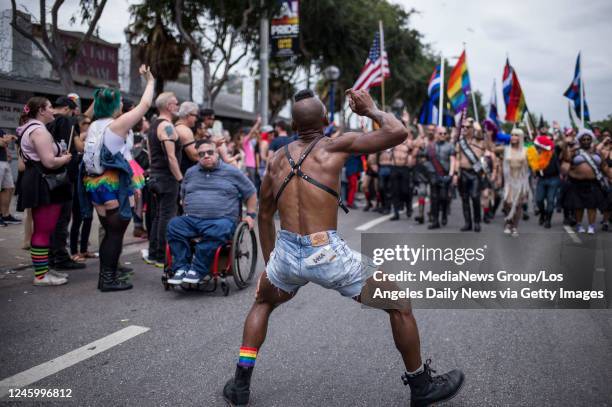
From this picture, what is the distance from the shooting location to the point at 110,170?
5.43 meters

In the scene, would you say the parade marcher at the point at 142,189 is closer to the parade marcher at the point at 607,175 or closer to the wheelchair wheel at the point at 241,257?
the wheelchair wheel at the point at 241,257

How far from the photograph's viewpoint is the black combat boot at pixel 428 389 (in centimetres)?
293

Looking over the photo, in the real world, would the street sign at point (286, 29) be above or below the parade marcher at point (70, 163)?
above

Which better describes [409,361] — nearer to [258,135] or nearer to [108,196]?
[108,196]

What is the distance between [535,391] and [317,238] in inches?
65.2

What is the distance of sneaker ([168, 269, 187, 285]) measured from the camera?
528 centimetres

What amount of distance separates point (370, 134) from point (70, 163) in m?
4.82

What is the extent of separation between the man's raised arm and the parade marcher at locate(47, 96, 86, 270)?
169 inches

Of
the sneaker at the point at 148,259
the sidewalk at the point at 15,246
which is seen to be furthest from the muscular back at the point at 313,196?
the sidewalk at the point at 15,246

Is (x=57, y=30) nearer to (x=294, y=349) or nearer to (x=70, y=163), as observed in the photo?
(x=70, y=163)

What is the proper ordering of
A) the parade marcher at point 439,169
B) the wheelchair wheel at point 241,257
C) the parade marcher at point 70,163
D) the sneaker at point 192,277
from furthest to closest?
1. the parade marcher at point 439,169
2. the parade marcher at point 70,163
3. the wheelchair wheel at point 241,257
4. the sneaker at point 192,277

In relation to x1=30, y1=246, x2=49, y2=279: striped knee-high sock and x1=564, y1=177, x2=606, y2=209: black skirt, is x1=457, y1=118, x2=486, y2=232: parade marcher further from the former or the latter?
x1=30, y1=246, x2=49, y2=279: striped knee-high sock

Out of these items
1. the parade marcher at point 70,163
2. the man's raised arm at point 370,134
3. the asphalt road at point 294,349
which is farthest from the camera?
the parade marcher at point 70,163

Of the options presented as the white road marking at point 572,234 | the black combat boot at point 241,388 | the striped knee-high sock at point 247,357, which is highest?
the striped knee-high sock at point 247,357
